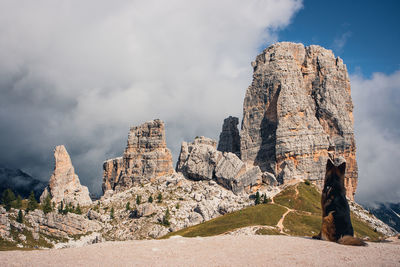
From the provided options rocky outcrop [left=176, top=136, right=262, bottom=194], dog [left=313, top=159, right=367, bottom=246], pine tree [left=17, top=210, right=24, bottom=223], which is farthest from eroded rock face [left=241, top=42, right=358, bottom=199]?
dog [left=313, top=159, right=367, bottom=246]

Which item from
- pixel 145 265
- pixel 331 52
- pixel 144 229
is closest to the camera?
pixel 145 265

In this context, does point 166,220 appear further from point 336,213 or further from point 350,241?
point 350,241

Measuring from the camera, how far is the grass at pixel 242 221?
81.9 meters

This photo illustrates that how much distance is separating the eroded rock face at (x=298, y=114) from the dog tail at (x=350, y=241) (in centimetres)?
9138

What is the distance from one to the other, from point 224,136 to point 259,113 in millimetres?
26398

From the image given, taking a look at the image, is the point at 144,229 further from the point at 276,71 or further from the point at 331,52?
the point at 331,52

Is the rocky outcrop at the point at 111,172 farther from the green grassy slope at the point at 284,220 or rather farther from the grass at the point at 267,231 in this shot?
the grass at the point at 267,231

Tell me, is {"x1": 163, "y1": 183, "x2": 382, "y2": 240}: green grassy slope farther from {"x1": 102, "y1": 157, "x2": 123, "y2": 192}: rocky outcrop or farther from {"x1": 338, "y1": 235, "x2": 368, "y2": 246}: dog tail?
{"x1": 102, "y1": 157, "x2": 123, "y2": 192}: rocky outcrop

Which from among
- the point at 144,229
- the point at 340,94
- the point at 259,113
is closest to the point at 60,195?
the point at 144,229

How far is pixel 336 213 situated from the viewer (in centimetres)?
3519

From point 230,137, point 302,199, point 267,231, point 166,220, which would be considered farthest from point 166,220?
point 230,137

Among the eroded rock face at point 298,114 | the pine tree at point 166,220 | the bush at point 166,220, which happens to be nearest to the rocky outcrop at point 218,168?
the eroded rock face at point 298,114

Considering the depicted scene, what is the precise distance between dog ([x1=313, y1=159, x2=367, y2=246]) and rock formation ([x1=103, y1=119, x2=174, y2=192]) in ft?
380

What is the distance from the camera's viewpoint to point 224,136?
162875mm
